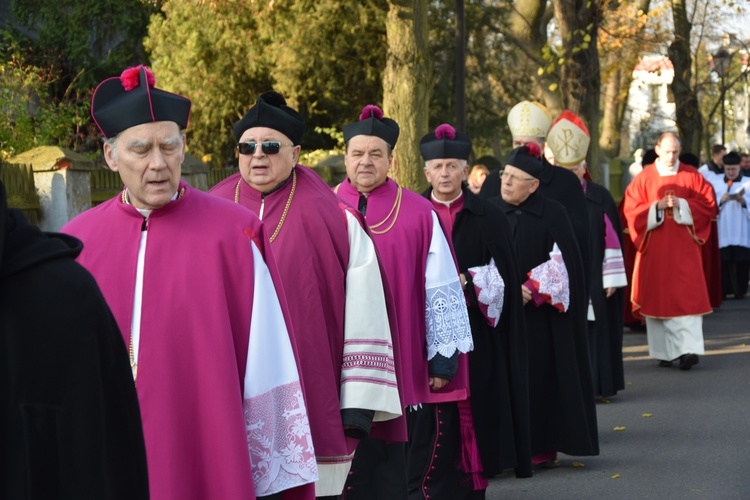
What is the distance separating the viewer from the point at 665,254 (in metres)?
14.0

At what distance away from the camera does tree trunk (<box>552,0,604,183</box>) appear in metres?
18.5

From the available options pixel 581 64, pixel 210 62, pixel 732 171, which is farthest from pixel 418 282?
pixel 210 62

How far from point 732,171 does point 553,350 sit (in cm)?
1315

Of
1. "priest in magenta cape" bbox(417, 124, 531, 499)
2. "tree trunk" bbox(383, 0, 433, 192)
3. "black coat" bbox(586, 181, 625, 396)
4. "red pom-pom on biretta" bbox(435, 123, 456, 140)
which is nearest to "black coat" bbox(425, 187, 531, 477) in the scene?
"priest in magenta cape" bbox(417, 124, 531, 499)

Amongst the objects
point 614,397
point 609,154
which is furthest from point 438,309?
point 609,154

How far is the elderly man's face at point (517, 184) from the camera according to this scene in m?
8.83

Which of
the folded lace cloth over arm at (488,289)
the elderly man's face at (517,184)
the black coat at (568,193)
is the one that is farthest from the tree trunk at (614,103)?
the folded lace cloth over arm at (488,289)

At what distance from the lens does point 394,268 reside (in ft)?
22.0

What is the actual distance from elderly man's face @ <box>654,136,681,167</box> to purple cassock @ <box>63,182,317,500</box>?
9597 millimetres

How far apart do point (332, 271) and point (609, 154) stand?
101 ft

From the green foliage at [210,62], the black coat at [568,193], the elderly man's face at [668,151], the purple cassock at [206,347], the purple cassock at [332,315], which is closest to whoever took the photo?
the purple cassock at [206,347]

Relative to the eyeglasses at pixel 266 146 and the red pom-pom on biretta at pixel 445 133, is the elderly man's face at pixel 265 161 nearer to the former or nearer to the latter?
the eyeglasses at pixel 266 146

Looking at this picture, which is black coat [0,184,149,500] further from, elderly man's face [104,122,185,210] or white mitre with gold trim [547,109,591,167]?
white mitre with gold trim [547,109,591,167]

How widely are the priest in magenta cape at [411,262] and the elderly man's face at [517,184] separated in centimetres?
203
